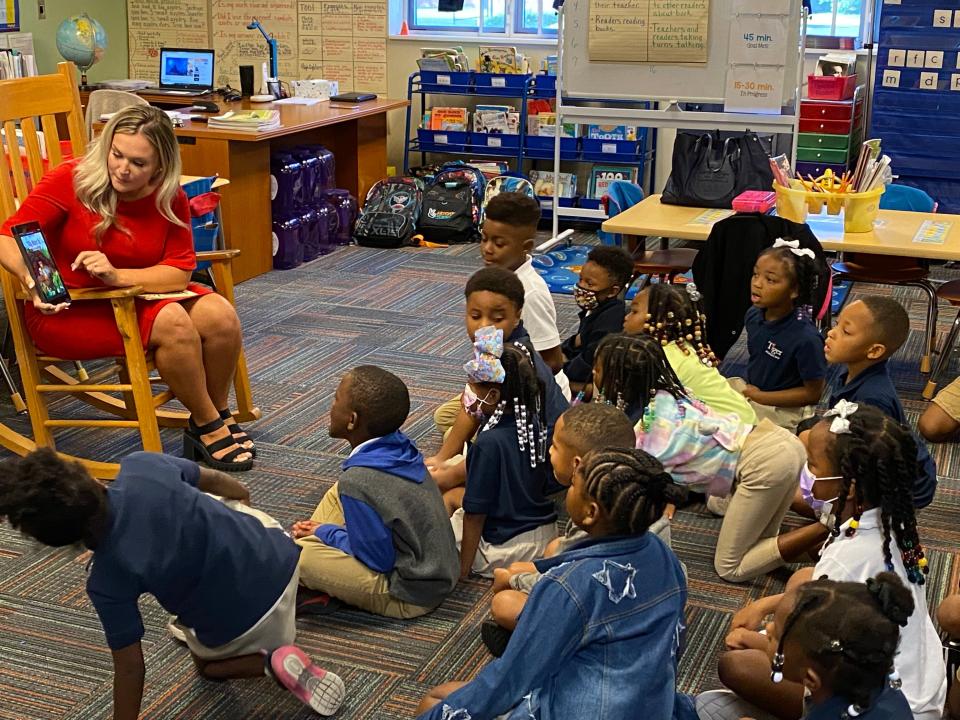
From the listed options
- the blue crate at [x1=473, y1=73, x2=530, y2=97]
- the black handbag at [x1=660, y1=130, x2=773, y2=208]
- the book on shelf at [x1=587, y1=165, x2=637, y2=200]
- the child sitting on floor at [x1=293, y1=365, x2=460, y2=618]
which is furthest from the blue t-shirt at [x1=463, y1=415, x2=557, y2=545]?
the blue crate at [x1=473, y1=73, x2=530, y2=97]

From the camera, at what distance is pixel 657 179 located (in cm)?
740

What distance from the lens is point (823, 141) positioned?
6723mm

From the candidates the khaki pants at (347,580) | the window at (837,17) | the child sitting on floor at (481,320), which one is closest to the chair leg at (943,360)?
the child sitting on floor at (481,320)

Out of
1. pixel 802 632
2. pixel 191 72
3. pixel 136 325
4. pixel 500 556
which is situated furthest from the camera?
pixel 191 72

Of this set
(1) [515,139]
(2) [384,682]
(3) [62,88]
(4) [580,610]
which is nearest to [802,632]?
(4) [580,610]

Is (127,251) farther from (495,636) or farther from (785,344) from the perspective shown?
(785,344)

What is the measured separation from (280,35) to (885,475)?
264 inches

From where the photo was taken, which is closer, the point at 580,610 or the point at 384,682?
the point at 580,610

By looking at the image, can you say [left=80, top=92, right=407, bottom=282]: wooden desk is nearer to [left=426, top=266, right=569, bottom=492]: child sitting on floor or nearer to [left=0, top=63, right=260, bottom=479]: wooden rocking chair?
[left=0, top=63, right=260, bottom=479]: wooden rocking chair

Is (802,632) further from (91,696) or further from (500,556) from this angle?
(91,696)

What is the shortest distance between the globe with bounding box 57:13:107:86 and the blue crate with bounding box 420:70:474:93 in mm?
2127

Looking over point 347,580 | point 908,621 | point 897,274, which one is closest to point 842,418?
point 908,621

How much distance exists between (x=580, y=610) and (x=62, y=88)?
2.71 metres

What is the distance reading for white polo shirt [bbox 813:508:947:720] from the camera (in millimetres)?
2000
